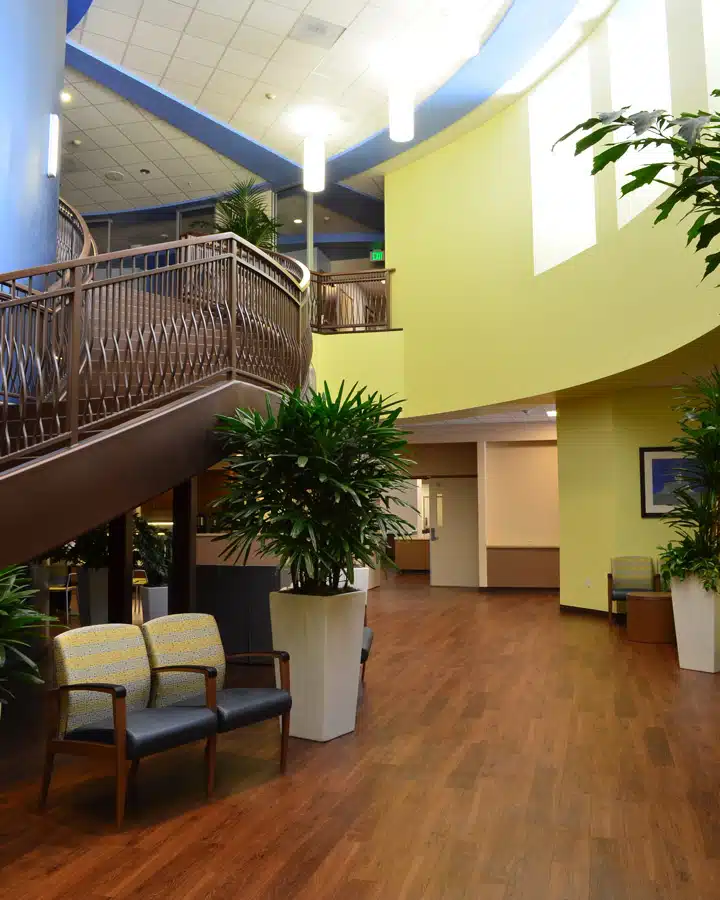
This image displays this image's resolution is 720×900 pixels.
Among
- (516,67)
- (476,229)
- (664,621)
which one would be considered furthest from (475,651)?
(516,67)

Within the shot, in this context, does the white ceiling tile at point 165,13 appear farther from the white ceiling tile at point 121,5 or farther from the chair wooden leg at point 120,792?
the chair wooden leg at point 120,792

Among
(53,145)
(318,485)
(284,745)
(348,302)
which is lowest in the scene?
(284,745)

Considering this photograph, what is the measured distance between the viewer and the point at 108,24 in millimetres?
10164

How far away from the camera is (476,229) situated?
1159 centimetres

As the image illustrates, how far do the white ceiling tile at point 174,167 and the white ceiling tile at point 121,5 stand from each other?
3574 millimetres

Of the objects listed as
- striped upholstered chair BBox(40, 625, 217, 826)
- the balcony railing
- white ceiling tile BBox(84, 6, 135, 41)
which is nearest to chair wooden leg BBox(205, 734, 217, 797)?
striped upholstered chair BBox(40, 625, 217, 826)

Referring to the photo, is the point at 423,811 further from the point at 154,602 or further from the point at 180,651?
the point at 154,602

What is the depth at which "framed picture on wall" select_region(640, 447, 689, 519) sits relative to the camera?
34.4 ft

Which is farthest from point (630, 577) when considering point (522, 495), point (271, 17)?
point (271, 17)

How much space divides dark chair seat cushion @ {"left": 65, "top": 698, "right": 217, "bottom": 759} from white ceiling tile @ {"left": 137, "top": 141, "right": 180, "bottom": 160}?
35.6 ft

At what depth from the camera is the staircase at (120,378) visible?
4.48 metres

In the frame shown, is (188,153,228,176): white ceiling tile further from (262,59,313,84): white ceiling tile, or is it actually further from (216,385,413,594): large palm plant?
(216,385,413,594): large palm plant

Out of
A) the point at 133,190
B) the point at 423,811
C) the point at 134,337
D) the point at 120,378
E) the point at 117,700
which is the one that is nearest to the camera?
the point at 117,700

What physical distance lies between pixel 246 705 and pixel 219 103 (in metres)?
10.1
